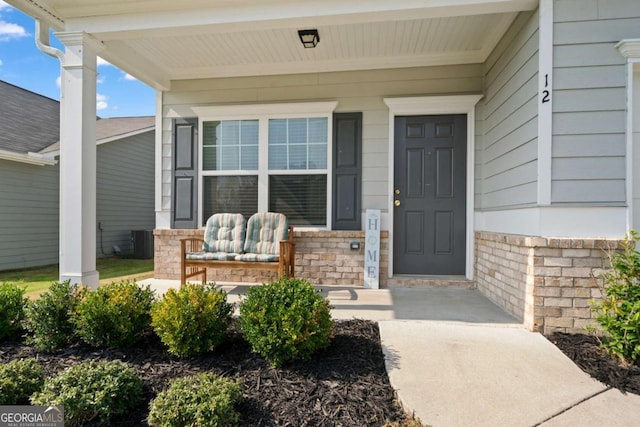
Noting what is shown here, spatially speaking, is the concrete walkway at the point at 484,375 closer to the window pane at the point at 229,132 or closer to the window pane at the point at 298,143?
the window pane at the point at 298,143

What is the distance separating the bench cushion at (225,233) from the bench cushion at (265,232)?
0.34 feet

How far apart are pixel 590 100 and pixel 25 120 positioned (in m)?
10.6

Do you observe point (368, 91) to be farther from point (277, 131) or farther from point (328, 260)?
point (328, 260)

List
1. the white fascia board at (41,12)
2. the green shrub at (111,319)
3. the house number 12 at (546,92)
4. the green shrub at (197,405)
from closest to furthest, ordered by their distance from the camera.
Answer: the green shrub at (197,405) → the green shrub at (111,319) → the house number 12 at (546,92) → the white fascia board at (41,12)

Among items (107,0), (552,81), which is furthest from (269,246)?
(552,81)

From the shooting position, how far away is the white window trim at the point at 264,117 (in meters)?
4.52

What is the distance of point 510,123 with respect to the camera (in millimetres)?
3375

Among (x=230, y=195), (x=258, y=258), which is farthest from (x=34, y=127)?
(x=258, y=258)

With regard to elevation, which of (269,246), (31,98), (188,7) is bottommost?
(269,246)

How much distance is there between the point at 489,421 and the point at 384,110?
358 centimetres

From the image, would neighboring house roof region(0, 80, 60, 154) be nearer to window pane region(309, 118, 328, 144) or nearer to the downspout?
the downspout

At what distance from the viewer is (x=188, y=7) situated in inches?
123

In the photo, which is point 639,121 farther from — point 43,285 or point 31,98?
point 31,98

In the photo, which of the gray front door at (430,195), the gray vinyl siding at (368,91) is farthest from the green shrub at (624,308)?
the gray vinyl siding at (368,91)
